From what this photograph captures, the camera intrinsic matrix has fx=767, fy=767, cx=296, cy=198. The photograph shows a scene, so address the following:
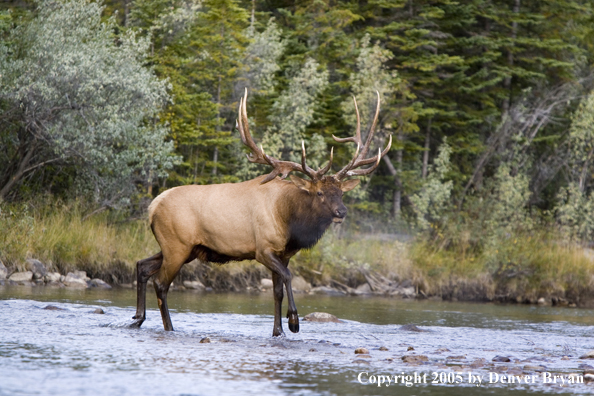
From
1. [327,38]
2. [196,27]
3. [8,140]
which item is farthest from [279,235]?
[327,38]

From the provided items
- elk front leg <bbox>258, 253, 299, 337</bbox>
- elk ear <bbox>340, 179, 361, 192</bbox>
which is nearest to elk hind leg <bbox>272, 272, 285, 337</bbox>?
elk front leg <bbox>258, 253, 299, 337</bbox>

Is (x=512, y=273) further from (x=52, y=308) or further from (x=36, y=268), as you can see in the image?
(x=52, y=308)

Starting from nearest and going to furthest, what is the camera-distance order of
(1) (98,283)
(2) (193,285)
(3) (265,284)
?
(1) (98,283) < (2) (193,285) < (3) (265,284)

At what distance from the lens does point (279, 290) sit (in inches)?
340

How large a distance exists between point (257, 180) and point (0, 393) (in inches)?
195

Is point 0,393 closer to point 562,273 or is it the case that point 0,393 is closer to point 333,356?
point 333,356

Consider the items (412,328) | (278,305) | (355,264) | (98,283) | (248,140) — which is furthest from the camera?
(355,264)

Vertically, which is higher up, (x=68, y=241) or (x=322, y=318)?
(x=68, y=241)

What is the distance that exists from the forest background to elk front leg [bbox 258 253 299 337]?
7697 mm

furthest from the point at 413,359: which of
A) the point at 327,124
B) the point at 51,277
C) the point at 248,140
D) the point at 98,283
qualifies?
the point at 327,124

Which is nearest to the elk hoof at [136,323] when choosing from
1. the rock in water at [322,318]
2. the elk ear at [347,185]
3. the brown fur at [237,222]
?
the brown fur at [237,222]

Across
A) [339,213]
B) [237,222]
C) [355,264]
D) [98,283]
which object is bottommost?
[98,283]

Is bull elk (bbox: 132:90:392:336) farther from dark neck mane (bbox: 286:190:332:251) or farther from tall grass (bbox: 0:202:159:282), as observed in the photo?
tall grass (bbox: 0:202:159:282)

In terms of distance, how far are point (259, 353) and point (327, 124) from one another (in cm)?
1885
